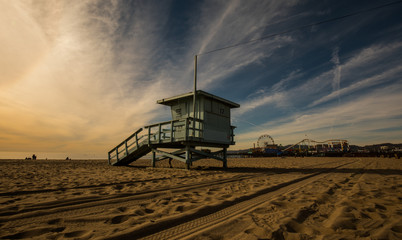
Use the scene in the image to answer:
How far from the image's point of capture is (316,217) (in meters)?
3.15

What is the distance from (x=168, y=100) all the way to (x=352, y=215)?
1254 centimetres

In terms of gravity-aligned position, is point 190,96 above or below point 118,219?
above

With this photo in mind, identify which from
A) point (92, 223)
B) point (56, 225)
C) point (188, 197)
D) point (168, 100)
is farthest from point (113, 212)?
point (168, 100)

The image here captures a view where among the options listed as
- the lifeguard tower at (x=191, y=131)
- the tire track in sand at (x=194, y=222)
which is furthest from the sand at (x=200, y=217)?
the lifeguard tower at (x=191, y=131)

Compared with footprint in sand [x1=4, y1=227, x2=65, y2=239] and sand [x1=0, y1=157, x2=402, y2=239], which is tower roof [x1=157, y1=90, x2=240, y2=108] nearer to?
sand [x1=0, y1=157, x2=402, y2=239]

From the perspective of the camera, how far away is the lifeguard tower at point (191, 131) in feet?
39.7

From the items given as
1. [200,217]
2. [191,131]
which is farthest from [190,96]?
[200,217]

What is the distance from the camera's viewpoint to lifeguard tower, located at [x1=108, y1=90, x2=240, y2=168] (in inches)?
477

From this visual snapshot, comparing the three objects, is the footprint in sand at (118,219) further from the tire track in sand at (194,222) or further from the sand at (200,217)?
the tire track in sand at (194,222)

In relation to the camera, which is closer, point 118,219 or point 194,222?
point 194,222

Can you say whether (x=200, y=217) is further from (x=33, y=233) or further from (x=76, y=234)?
(x=33, y=233)

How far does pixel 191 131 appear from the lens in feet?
42.4

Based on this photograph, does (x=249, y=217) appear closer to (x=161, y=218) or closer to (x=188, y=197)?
(x=161, y=218)

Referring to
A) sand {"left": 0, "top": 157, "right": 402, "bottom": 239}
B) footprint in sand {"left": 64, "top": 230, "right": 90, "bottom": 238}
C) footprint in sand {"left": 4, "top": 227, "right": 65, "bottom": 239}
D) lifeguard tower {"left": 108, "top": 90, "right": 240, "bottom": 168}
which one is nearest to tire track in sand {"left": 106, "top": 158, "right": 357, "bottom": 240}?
sand {"left": 0, "top": 157, "right": 402, "bottom": 239}
